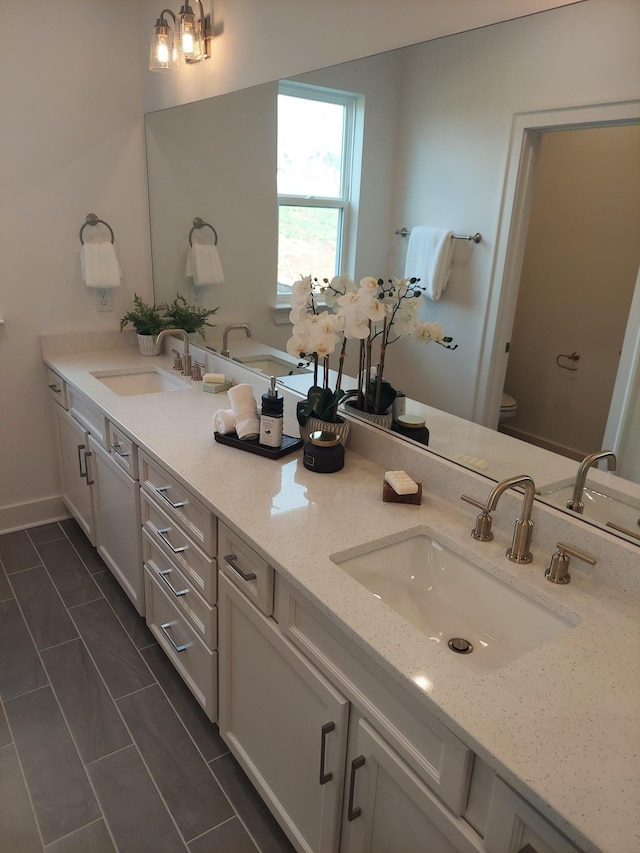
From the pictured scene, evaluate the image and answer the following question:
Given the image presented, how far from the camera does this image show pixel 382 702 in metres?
1.06

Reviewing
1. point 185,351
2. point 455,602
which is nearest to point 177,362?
point 185,351

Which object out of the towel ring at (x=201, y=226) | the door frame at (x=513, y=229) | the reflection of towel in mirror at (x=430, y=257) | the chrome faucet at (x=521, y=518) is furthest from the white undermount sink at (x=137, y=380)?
the chrome faucet at (x=521, y=518)

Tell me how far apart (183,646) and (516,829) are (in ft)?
4.21

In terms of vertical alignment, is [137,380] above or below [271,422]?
below

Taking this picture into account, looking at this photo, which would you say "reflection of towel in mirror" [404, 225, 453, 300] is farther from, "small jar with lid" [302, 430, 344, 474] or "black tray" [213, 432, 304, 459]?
"black tray" [213, 432, 304, 459]

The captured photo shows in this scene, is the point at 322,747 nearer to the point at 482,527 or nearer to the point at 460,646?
the point at 460,646

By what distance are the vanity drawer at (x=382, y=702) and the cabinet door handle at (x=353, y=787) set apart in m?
0.11

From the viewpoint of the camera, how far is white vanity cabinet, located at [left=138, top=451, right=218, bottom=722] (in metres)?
1.67

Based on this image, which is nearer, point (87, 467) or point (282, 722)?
point (282, 722)

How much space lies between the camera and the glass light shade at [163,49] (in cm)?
240

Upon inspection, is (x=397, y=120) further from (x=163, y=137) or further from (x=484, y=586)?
(x=163, y=137)

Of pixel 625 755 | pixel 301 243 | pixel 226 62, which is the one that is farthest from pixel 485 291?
pixel 226 62

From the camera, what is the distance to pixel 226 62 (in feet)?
7.57

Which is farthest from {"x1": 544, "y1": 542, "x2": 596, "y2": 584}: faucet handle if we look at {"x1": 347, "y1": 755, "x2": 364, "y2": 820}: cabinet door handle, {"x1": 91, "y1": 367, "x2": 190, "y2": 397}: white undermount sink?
{"x1": 91, "y1": 367, "x2": 190, "y2": 397}: white undermount sink
